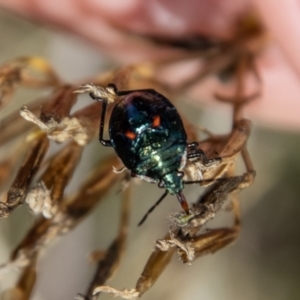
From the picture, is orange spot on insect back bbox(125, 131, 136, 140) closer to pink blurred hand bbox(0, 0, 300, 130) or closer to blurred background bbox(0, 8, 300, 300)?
blurred background bbox(0, 8, 300, 300)

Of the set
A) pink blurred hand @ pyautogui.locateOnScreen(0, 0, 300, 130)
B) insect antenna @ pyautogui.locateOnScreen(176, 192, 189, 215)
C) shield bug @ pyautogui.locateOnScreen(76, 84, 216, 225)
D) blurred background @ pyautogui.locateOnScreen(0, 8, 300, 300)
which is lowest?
blurred background @ pyautogui.locateOnScreen(0, 8, 300, 300)

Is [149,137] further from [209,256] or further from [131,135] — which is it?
[209,256]

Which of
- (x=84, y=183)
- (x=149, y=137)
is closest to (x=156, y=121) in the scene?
(x=149, y=137)

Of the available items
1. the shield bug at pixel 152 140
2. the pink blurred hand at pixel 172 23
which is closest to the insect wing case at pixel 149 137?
the shield bug at pixel 152 140

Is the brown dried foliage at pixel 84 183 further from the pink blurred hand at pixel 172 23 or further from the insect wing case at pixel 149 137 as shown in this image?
the pink blurred hand at pixel 172 23

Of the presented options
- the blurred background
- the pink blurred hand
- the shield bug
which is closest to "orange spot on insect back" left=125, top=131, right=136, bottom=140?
the shield bug
